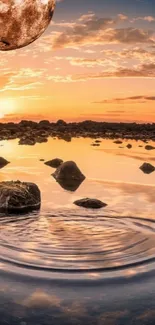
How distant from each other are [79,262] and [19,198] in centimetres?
354

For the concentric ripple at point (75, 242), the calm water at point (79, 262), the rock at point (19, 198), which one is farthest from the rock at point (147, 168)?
the concentric ripple at point (75, 242)

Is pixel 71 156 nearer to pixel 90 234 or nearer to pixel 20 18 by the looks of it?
pixel 90 234

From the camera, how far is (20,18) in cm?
444

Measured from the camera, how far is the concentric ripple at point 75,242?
651 centimetres

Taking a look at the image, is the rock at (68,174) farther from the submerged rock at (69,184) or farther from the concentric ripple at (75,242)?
the concentric ripple at (75,242)

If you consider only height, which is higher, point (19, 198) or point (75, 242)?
point (19, 198)

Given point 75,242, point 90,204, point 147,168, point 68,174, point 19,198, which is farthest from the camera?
point 147,168

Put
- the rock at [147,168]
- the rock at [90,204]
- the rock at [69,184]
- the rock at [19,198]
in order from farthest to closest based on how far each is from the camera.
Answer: the rock at [147,168] → the rock at [69,184] → the rock at [90,204] → the rock at [19,198]

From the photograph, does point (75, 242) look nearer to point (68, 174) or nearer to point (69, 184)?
point (69, 184)

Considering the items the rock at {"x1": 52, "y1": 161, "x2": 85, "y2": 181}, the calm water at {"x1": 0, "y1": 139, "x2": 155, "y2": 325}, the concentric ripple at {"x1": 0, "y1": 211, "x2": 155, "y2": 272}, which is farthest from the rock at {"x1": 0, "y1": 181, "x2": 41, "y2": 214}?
the rock at {"x1": 52, "y1": 161, "x2": 85, "y2": 181}

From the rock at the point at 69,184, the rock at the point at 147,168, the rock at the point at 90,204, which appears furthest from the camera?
the rock at the point at 147,168

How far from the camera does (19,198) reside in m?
9.80

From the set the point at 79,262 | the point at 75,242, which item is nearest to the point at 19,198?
the point at 75,242

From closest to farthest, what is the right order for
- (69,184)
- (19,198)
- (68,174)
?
(19,198) < (69,184) < (68,174)
